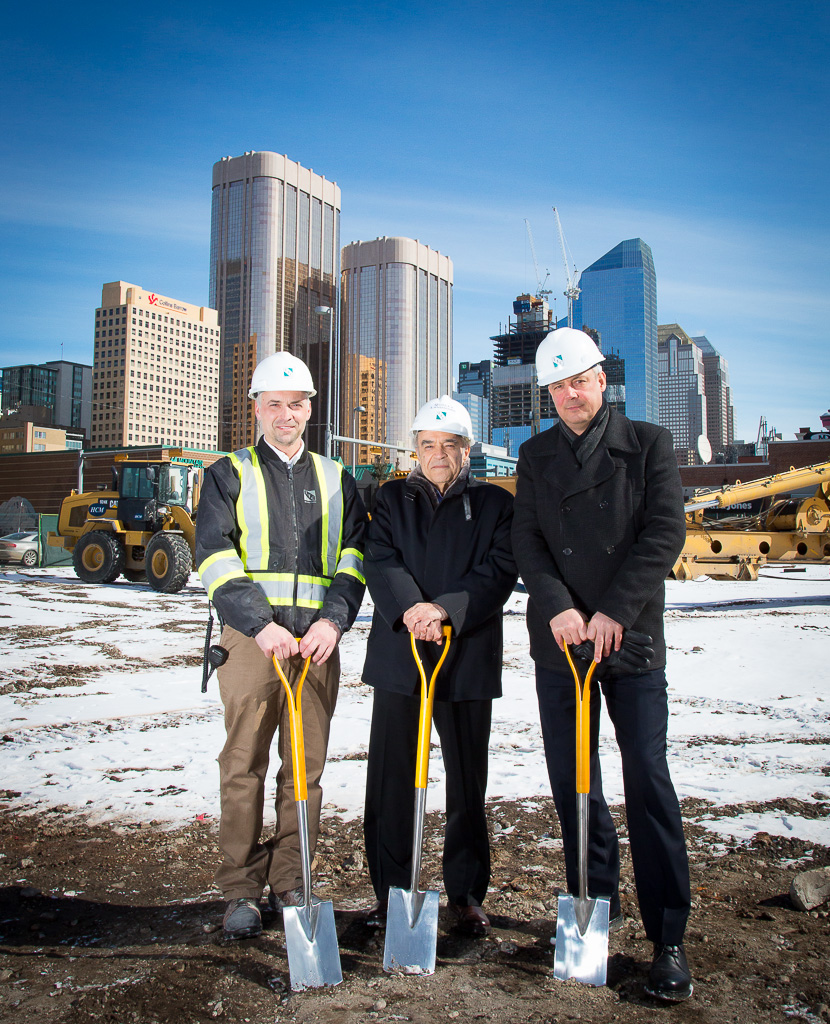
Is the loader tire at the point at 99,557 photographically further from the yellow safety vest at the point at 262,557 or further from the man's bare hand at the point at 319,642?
the man's bare hand at the point at 319,642

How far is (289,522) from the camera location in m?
3.43

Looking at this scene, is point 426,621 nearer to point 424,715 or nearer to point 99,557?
point 424,715

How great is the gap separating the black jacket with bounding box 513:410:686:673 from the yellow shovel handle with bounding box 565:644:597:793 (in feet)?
0.45

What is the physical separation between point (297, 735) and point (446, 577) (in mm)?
878

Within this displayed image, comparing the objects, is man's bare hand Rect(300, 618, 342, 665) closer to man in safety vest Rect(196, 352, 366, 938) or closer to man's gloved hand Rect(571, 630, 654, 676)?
man in safety vest Rect(196, 352, 366, 938)

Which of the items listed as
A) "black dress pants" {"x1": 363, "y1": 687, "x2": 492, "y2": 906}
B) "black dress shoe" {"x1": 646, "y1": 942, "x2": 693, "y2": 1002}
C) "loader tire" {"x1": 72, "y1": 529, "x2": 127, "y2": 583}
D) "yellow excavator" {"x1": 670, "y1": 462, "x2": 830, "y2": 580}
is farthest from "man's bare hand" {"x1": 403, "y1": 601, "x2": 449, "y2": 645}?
"loader tire" {"x1": 72, "y1": 529, "x2": 127, "y2": 583}

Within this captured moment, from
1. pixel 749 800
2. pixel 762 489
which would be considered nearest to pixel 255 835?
A: pixel 749 800

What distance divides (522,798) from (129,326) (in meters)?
141

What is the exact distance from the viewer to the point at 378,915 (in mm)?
3162

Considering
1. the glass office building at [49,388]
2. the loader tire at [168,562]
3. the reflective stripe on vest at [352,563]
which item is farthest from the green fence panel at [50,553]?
the glass office building at [49,388]

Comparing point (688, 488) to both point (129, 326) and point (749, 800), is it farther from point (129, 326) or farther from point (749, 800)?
point (129, 326)

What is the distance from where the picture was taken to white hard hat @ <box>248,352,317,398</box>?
3475 millimetres

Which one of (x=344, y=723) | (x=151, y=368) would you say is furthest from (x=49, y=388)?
(x=344, y=723)

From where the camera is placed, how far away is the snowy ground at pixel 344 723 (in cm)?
463
